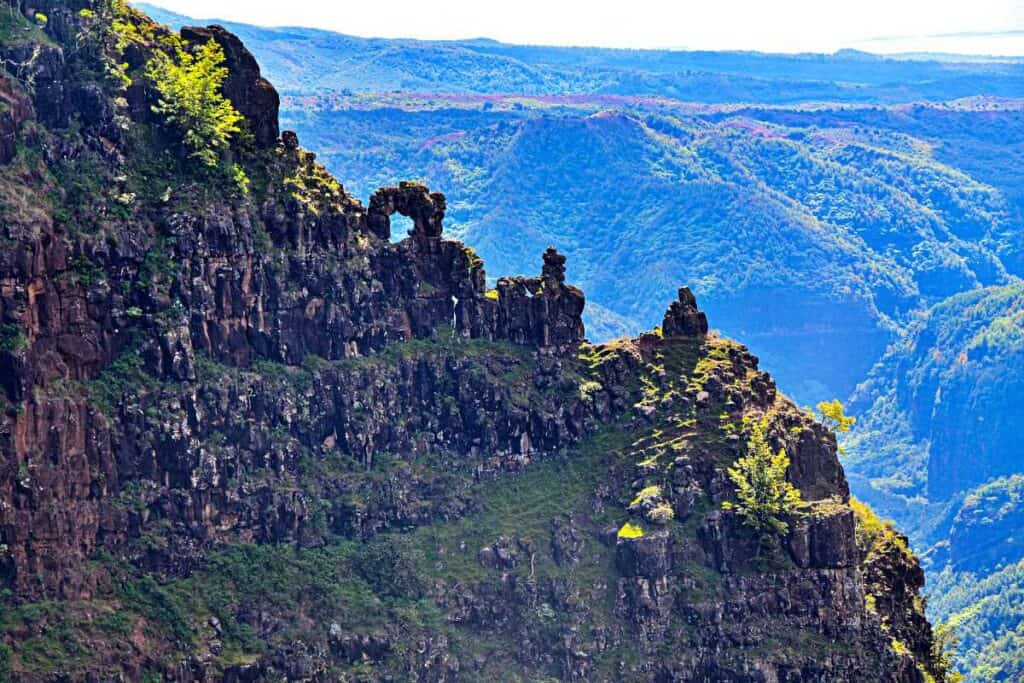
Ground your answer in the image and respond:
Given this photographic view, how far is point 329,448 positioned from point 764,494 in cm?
2240

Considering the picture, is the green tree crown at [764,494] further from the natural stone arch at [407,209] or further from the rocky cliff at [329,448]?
the natural stone arch at [407,209]

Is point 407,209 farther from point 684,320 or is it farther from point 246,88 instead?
point 684,320

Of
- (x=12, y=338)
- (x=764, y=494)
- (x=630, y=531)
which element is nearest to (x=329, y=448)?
(x=630, y=531)

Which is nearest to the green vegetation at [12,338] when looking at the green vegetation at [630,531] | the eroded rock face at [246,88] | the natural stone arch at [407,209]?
the eroded rock face at [246,88]

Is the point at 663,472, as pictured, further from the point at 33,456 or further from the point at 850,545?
the point at 33,456

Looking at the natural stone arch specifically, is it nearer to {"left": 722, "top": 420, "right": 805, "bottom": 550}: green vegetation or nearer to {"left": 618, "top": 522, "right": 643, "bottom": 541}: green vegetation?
{"left": 618, "top": 522, "right": 643, "bottom": 541}: green vegetation

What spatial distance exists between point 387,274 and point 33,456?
23.6 meters

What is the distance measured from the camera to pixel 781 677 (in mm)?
107750

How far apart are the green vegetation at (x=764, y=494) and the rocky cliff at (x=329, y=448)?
2.40 ft

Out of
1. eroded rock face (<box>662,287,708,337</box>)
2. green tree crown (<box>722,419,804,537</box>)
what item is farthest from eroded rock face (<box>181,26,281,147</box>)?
green tree crown (<box>722,419,804,537</box>)

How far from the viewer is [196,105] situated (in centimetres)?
10981

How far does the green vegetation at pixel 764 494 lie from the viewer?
111m

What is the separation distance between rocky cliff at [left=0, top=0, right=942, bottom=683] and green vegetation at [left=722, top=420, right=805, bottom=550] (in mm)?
731

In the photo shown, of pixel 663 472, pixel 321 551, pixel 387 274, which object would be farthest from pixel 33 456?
pixel 663 472
